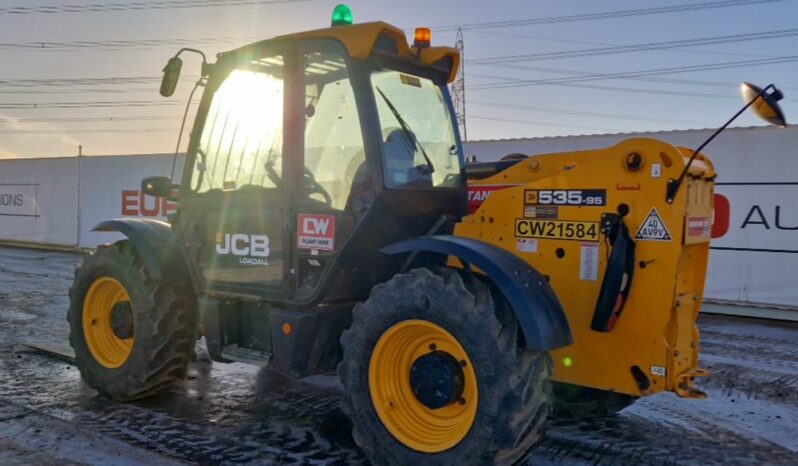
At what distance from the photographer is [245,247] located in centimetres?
448

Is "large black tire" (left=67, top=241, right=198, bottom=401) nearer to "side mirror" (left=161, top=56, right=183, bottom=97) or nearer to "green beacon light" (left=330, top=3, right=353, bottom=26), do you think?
"side mirror" (left=161, top=56, right=183, bottom=97)

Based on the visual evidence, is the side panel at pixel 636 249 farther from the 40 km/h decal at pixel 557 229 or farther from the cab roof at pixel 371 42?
the cab roof at pixel 371 42

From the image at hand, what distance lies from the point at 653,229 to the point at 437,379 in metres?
1.44

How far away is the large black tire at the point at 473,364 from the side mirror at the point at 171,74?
2.12 meters

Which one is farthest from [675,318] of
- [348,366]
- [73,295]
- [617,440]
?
[73,295]

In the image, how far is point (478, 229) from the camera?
4.34 meters

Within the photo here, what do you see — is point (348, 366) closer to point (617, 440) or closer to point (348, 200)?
point (348, 200)

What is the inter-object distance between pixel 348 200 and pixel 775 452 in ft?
10.2

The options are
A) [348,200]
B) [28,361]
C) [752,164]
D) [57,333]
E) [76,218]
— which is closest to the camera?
[348,200]

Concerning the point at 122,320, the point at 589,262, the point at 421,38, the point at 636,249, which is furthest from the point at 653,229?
the point at 122,320

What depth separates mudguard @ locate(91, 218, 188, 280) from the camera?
15.9 feet

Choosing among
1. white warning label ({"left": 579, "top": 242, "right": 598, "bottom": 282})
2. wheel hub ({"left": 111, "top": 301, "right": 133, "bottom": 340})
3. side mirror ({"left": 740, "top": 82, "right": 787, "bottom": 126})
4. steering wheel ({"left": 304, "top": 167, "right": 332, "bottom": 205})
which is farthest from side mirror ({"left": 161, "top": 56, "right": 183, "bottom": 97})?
side mirror ({"left": 740, "top": 82, "right": 787, "bottom": 126})

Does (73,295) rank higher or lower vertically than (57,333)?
higher

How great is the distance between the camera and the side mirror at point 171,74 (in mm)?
4566
